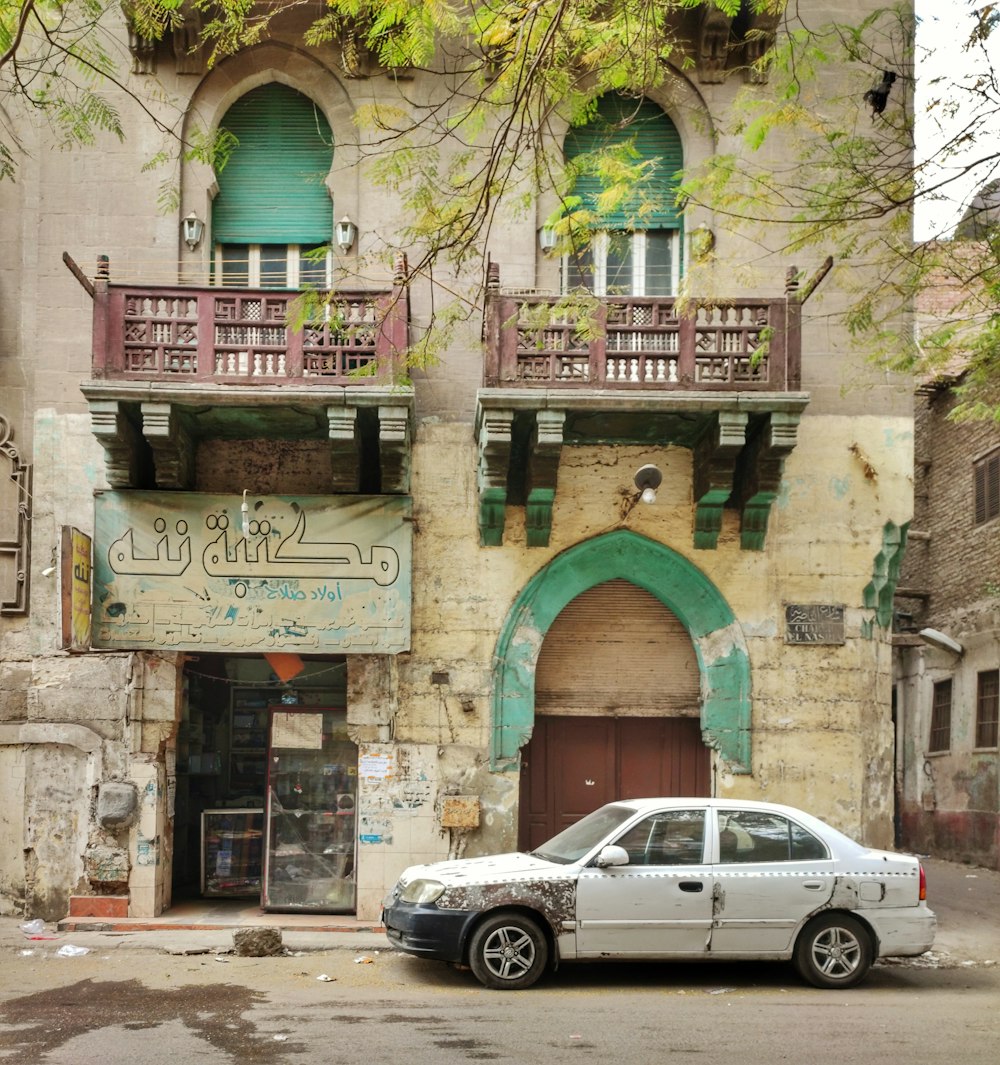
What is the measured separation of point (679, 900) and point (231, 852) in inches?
247

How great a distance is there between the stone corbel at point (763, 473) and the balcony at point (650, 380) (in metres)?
0.01

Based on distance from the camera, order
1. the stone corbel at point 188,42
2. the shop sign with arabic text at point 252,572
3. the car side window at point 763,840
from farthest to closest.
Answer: the stone corbel at point 188,42 < the shop sign with arabic text at point 252,572 < the car side window at point 763,840

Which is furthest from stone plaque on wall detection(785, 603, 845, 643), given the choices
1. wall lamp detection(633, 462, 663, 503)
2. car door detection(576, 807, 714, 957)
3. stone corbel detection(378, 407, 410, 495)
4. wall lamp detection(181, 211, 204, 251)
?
wall lamp detection(181, 211, 204, 251)

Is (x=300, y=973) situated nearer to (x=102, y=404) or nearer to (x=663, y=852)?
(x=663, y=852)

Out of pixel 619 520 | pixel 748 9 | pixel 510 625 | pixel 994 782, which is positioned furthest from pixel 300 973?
pixel 994 782

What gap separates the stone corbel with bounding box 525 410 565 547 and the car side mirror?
4.24 m

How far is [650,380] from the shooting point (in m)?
12.3

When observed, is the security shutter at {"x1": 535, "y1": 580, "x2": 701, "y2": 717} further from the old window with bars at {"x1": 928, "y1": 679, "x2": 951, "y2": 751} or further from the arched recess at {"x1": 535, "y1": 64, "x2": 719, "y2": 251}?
the old window with bars at {"x1": 928, "y1": 679, "x2": 951, "y2": 751}

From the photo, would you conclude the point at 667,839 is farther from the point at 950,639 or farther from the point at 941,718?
the point at 941,718

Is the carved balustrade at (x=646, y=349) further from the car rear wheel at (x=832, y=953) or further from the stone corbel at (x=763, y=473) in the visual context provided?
the car rear wheel at (x=832, y=953)

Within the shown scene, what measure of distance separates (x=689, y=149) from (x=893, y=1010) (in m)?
9.00

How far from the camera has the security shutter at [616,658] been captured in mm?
13508

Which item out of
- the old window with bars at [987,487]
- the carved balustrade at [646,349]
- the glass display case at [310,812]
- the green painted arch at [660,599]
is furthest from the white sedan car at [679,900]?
the old window with bars at [987,487]

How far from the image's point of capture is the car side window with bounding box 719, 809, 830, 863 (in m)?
9.86
